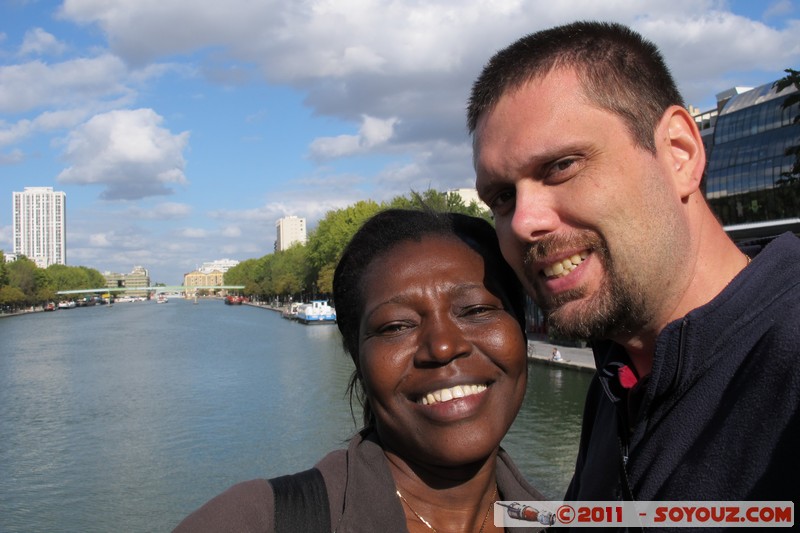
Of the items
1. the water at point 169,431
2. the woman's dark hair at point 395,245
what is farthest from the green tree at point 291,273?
the woman's dark hair at point 395,245

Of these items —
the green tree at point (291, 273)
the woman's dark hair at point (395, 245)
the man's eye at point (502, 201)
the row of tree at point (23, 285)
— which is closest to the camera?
the man's eye at point (502, 201)

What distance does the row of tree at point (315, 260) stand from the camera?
206ft

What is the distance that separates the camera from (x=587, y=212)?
1918 millimetres

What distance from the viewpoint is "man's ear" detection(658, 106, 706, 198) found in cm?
196

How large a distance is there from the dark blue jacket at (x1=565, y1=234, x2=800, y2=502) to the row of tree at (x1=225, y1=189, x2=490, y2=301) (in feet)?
84.6

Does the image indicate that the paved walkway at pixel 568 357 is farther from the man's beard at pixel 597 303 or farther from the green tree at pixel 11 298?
the green tree at pixel 11 298

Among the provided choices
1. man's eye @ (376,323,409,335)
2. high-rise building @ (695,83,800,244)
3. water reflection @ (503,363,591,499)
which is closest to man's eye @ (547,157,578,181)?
man's eye @ (376,323,409,335)

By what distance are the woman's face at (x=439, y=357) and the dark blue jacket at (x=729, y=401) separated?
43 centimetres

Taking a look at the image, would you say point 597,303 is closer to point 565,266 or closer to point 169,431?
point 565,266

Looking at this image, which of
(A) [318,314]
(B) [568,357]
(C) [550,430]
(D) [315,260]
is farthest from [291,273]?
(C) [550,430]

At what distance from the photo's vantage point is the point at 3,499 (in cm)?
1741

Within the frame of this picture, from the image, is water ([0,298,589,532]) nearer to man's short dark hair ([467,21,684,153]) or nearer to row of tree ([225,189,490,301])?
row of tree ([225,189,490,301])

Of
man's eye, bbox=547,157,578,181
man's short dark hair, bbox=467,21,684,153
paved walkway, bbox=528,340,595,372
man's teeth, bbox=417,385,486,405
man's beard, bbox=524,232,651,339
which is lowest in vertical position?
paved walkway, bbox=528,340,595,372

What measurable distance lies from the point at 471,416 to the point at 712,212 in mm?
915
